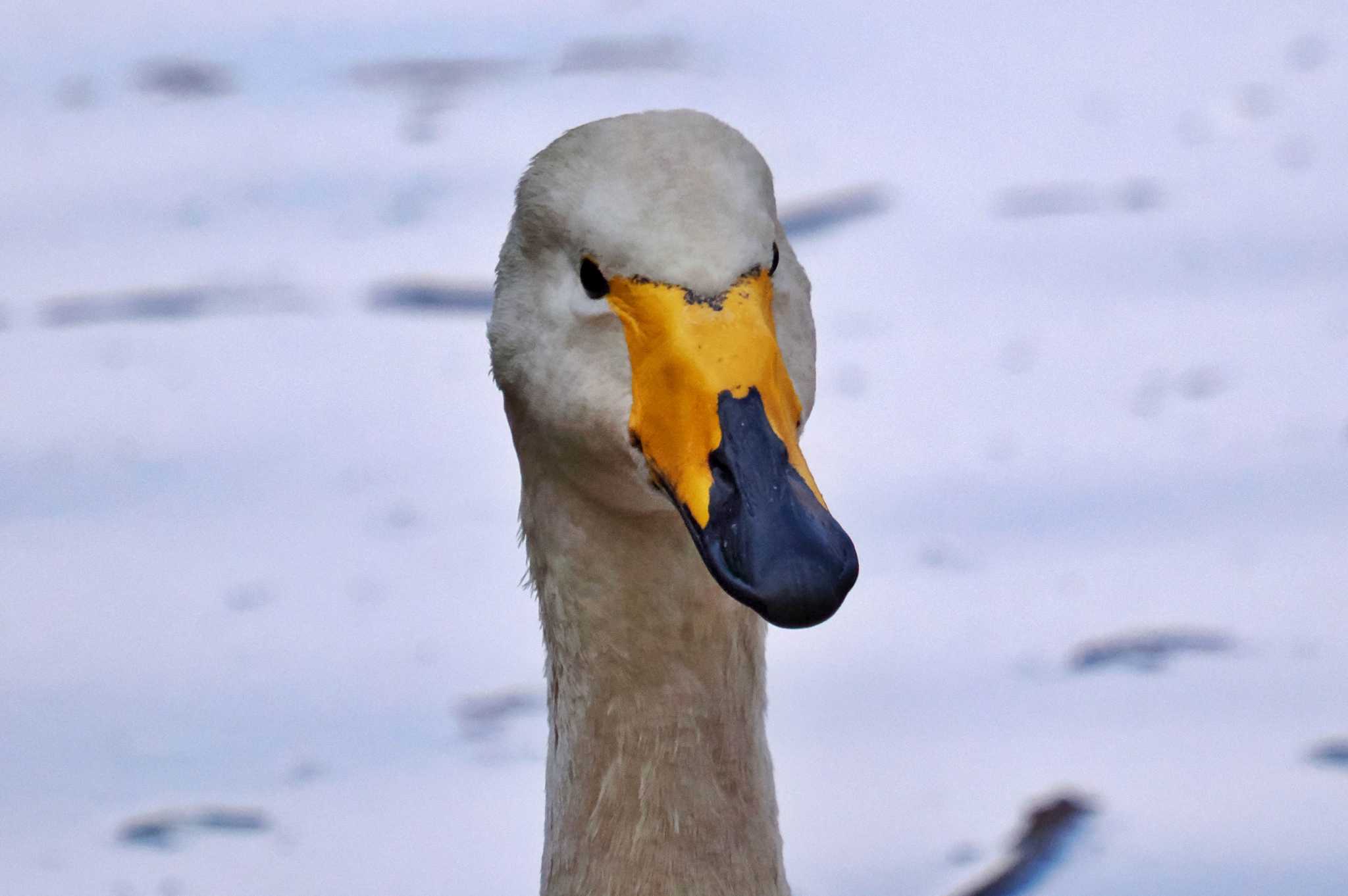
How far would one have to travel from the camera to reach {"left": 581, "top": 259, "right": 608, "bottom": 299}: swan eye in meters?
2.01

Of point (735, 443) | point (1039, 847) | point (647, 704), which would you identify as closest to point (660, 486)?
point (735, 443)

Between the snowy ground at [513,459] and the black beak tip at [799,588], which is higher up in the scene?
the snowy ground at [513,459]

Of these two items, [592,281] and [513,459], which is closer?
[592,281]

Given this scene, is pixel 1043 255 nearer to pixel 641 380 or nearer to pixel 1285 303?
pixel 1285 303

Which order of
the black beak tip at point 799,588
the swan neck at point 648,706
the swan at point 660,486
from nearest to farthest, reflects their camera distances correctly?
the black beak tip at point 799,588 < the swan at point 660,486 < the swan neck at point 648,706

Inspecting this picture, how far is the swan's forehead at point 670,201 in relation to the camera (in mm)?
1939

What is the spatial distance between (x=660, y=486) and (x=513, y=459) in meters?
2.68

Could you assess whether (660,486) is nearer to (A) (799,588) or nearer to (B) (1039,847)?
(A) (799,588)

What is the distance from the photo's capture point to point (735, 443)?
1803 millimetres

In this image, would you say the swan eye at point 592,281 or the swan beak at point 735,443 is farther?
the swan eye at point 592,281

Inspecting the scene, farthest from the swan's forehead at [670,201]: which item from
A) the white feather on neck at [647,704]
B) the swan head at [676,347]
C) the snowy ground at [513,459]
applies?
the snowy ground at [513,459]

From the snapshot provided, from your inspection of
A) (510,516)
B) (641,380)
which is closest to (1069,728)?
(510,516)

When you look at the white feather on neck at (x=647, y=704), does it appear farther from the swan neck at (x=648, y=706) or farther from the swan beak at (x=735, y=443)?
the swan beak at (x=735, y=443)

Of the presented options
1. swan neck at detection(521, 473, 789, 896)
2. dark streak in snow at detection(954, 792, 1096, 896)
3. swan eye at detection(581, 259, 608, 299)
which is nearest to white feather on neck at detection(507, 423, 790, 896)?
swan neck at detection(521, 473, 789, 896)
